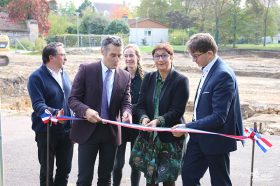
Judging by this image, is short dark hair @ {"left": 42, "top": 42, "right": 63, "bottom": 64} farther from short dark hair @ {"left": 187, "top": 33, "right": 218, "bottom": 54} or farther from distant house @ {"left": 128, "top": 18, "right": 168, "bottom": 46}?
distant house @ {"left": 128, "top": 18, "right": 168, "bottom": 46}

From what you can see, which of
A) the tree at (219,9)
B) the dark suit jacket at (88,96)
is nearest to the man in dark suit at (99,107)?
the dark suit jacket at (88,96)

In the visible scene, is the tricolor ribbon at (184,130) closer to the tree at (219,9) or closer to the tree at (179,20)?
the tree at (219,9)

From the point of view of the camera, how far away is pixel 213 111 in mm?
4086

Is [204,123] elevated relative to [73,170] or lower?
elevated

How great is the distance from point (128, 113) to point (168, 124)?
1.51 feet

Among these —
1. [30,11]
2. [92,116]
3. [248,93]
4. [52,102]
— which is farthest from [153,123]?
[30,11]

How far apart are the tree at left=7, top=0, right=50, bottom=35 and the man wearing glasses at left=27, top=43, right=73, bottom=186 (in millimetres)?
53181

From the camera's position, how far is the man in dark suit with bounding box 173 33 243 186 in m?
4.07

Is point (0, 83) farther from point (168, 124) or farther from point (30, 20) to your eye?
point (30, 20)

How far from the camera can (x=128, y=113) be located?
4734 millimetres

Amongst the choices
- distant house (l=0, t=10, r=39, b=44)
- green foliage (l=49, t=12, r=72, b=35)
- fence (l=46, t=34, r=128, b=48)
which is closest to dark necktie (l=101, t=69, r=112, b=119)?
fence (l=46, t=34, r=128, b=48)

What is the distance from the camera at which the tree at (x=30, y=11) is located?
2194 inches

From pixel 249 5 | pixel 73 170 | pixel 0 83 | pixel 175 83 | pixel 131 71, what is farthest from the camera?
pixel 249 5

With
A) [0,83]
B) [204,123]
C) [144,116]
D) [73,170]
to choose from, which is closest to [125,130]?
[144,116]
